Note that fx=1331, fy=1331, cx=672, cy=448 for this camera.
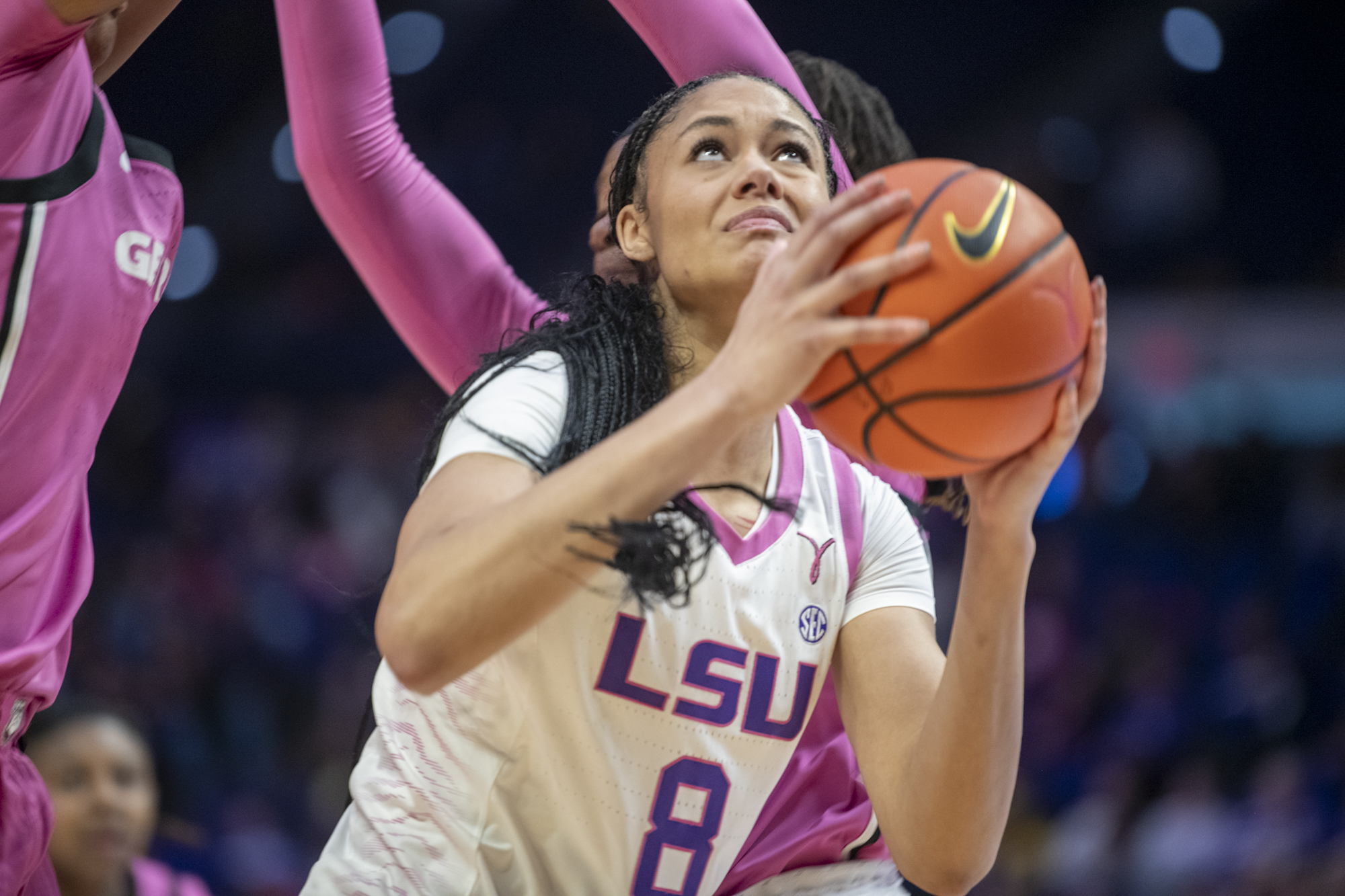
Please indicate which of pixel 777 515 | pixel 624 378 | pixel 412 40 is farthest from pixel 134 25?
pixel 412 40

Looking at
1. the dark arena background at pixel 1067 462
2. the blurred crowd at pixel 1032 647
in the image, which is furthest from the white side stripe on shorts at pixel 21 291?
the dark arena background at pixel 1067 462

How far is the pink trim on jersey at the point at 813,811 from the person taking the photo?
233 centimetres

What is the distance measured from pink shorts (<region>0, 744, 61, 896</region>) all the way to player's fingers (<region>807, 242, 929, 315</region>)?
1.64 metres

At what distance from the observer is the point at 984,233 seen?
1.72 m

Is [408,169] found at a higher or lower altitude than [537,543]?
higher

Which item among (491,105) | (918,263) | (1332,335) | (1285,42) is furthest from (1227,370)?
(918,263)

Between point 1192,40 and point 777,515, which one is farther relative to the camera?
point 1192,40

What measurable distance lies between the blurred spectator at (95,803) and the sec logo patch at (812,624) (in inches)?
78.4

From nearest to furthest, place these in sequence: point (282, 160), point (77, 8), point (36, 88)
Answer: point (77, 8) < point (36, 88) < point (282, 160)

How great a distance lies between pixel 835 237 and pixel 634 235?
90 centimetres

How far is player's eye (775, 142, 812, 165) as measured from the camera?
227cm

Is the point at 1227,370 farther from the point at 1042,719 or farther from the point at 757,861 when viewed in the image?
the point at 757,861

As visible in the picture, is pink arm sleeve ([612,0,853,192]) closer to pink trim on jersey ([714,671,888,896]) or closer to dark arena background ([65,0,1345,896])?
pink trim on jersey ([714,671,888,896])

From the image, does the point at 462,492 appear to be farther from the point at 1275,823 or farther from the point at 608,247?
the point at 1275,823
